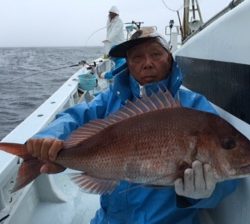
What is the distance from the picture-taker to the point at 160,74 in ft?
7.32

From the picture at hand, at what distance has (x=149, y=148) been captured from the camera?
153 centimetres

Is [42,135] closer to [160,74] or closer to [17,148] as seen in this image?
[17,148]

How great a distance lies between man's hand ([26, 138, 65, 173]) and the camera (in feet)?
5.64

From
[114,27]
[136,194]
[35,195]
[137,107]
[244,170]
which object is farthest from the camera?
[114,27]

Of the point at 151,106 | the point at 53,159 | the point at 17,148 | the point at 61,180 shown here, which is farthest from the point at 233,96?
the point at 61,180

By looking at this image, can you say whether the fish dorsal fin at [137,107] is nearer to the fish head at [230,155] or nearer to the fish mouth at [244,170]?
the fish head at [230,155]

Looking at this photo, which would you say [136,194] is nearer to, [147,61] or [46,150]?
[46,150]

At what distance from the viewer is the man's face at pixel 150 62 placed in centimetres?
222

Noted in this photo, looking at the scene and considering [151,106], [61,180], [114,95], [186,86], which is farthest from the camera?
[61,180]

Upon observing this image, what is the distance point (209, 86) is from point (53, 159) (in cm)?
124

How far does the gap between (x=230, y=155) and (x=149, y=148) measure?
305 millimetres

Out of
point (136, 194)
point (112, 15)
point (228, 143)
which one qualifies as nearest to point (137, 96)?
point (136, 194)

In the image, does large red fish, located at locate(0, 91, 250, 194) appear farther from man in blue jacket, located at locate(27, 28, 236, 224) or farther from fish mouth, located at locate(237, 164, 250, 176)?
man in blue jacket, located at locate(27, 28, 236, 224)

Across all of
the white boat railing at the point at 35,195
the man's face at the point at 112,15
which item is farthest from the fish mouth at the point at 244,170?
the man's face at the point at 112,15
